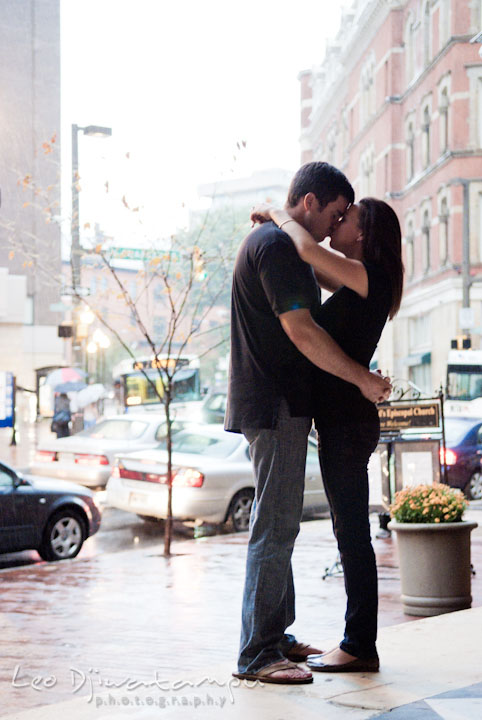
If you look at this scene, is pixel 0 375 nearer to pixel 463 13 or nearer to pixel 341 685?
pixel 463 13

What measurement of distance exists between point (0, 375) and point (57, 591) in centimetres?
2102

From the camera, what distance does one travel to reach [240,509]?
43.3ft

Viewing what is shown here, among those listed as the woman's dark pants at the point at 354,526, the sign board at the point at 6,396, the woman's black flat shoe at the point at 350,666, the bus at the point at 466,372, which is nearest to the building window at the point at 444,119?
the bus at the point at 466,372

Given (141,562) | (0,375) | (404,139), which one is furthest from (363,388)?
(404,139)

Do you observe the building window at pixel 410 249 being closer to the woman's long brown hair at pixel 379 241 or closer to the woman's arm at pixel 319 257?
the woman's long brown hair at pixel 379 241

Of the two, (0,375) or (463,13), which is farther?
(463,13)

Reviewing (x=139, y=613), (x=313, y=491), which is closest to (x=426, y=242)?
(x=313, y=491)

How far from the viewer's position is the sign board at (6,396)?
2852 centimetres

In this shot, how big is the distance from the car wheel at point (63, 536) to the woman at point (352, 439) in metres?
7.39

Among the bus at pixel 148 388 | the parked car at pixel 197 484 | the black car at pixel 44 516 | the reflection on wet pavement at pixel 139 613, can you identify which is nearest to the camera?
the reflection on wet pavement at pixel 139 613

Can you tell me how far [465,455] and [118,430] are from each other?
5591mm

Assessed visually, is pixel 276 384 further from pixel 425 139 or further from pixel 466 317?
pixel 425 139

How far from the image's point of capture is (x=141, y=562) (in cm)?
1012

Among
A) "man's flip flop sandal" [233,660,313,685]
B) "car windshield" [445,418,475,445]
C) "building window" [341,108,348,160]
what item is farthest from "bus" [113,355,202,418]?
"man's flip flop sandal" [233,660,313,685]
